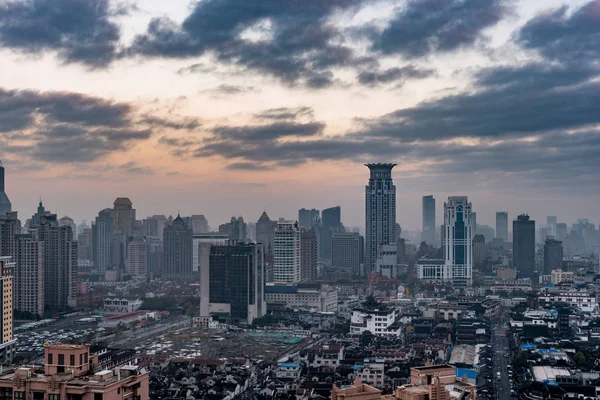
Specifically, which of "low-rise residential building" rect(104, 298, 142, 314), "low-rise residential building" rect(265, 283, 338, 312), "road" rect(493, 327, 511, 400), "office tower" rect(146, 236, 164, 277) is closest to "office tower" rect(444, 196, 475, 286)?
"low-rise residential building" rect(265, 283, 338, 312)

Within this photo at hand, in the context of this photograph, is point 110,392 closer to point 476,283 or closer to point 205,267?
point 205,267

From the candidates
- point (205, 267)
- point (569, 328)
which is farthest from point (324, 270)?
point (569, 328)

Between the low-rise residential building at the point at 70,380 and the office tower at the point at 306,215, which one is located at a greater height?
the office tower at the point at 306,215

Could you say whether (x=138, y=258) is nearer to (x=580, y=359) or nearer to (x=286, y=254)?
(x=286, y=254)

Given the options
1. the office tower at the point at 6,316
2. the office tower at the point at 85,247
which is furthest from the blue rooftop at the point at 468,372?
the office tower at the point at 85,247

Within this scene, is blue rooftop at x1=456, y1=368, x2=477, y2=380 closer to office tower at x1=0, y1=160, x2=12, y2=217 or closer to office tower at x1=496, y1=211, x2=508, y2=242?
office tower at x1=0, y1=160, x2=12, y2=217

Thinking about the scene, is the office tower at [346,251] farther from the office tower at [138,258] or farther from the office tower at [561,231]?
the office tower at [561,231]
